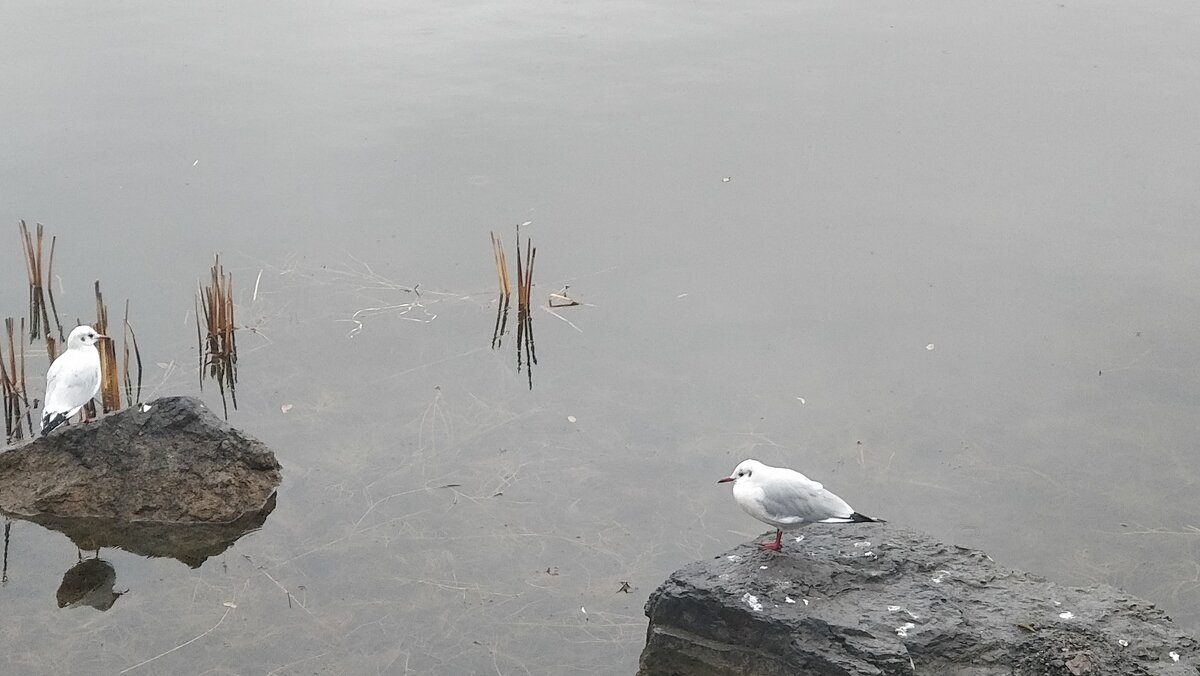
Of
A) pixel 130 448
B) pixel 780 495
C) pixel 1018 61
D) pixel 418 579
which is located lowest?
pixel 418 579

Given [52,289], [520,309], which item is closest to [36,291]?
[52,289]

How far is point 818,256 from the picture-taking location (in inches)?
452

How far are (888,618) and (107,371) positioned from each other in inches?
230

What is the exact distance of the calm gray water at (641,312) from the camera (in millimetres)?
7957

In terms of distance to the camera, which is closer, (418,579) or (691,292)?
(418,579)

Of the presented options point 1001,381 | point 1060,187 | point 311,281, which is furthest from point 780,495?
point 1060,187

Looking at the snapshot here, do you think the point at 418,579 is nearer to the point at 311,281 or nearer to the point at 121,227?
the point at 311,281

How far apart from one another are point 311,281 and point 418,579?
413 centimetres

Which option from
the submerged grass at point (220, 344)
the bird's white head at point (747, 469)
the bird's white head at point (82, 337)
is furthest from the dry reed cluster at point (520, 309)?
the bird's white head at point (747, 469)

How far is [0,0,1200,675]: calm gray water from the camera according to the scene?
7.96 m

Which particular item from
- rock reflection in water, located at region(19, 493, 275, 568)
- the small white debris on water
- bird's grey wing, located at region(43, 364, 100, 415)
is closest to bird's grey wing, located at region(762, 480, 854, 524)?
the small white debris on water

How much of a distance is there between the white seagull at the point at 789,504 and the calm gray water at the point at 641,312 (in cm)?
120

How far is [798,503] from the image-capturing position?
269 inches

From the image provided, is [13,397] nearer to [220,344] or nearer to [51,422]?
[51,422]
